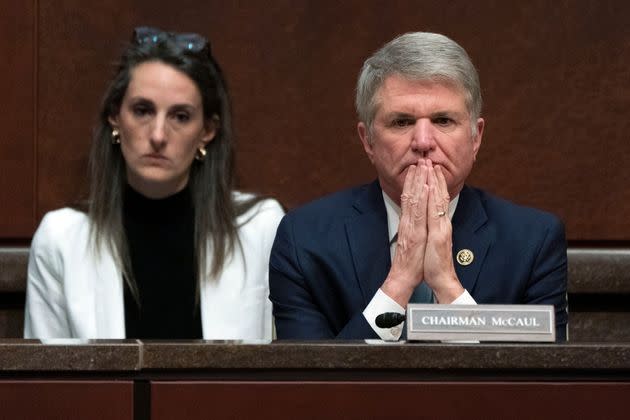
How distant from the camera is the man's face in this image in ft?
7.98

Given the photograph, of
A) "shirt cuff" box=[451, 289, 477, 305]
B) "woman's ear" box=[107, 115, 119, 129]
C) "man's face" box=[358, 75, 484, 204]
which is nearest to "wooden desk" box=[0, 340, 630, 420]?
"shirt cuff" box=[451, 289, 477, 305]

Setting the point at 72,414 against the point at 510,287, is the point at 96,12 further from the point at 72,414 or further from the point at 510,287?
the point at 72,414

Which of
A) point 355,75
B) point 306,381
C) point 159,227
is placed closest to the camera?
point 306,381

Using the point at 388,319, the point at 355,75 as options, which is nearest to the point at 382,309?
the point at 388,319

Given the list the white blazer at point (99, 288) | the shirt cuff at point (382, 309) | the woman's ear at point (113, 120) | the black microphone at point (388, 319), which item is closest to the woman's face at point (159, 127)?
the woman's ear at point (113, 120)

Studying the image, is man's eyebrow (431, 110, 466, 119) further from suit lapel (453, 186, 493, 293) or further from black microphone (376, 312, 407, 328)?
black microphone (376, 312, 407, 328)

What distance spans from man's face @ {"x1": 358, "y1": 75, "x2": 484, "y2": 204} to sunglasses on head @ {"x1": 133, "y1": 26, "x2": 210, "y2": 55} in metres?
0.82

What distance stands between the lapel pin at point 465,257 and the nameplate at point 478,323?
756mm

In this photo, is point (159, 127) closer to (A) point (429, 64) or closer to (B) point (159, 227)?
(B) point (159, 227)

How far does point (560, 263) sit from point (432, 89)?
1.44 feet

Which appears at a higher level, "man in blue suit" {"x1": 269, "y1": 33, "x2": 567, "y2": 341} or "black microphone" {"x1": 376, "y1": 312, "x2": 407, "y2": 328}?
"man in blue suit" {"x1": 269, "y1": 33, "x2": 567, "y2": 341}

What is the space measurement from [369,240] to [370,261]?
51mm

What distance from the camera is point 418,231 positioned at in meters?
2.37

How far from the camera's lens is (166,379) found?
5.08 ft
